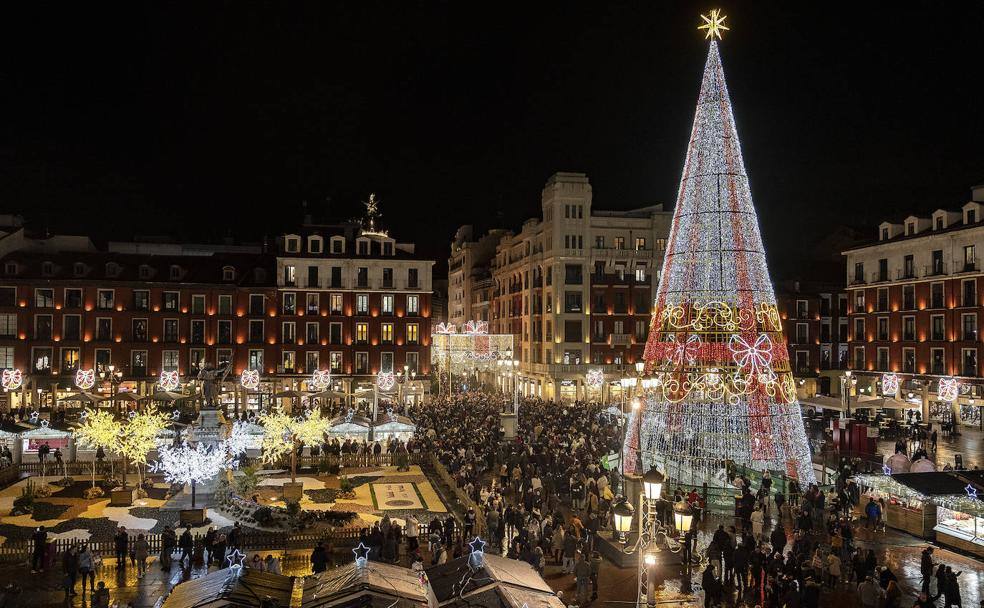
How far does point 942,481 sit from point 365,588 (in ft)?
63.8

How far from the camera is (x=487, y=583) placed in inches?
406

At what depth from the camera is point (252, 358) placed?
59.6 m

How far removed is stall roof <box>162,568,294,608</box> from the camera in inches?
388

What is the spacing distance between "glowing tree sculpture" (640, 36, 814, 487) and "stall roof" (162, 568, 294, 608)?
58.6 feet

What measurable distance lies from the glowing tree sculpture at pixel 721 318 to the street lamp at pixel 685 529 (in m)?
6.72

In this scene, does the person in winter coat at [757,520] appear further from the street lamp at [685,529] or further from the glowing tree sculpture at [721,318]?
the street lamp at [685,529]

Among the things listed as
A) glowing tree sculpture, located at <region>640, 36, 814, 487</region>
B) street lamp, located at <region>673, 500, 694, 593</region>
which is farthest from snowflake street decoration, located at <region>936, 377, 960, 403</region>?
street lamp, located at <region>673, 500, 694, 593</region>

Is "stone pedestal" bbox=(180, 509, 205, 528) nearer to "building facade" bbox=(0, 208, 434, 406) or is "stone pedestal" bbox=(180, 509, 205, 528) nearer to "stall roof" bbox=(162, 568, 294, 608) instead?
"stall roof" bbox=(162, 568, 294, 608)

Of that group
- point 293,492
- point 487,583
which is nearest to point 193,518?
point 293,492

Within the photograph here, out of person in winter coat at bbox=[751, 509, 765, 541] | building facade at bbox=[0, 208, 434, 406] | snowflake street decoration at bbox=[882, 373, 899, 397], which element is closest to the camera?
person in winter coat at bbox=[751, 509, 765, 541]

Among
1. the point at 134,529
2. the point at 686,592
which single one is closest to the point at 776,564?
the point at 686,592

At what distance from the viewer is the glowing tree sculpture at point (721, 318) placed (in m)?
25.6

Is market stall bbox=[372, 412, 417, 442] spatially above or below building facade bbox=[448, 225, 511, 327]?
below

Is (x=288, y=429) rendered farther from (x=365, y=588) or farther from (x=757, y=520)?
(x=365, y=588)
